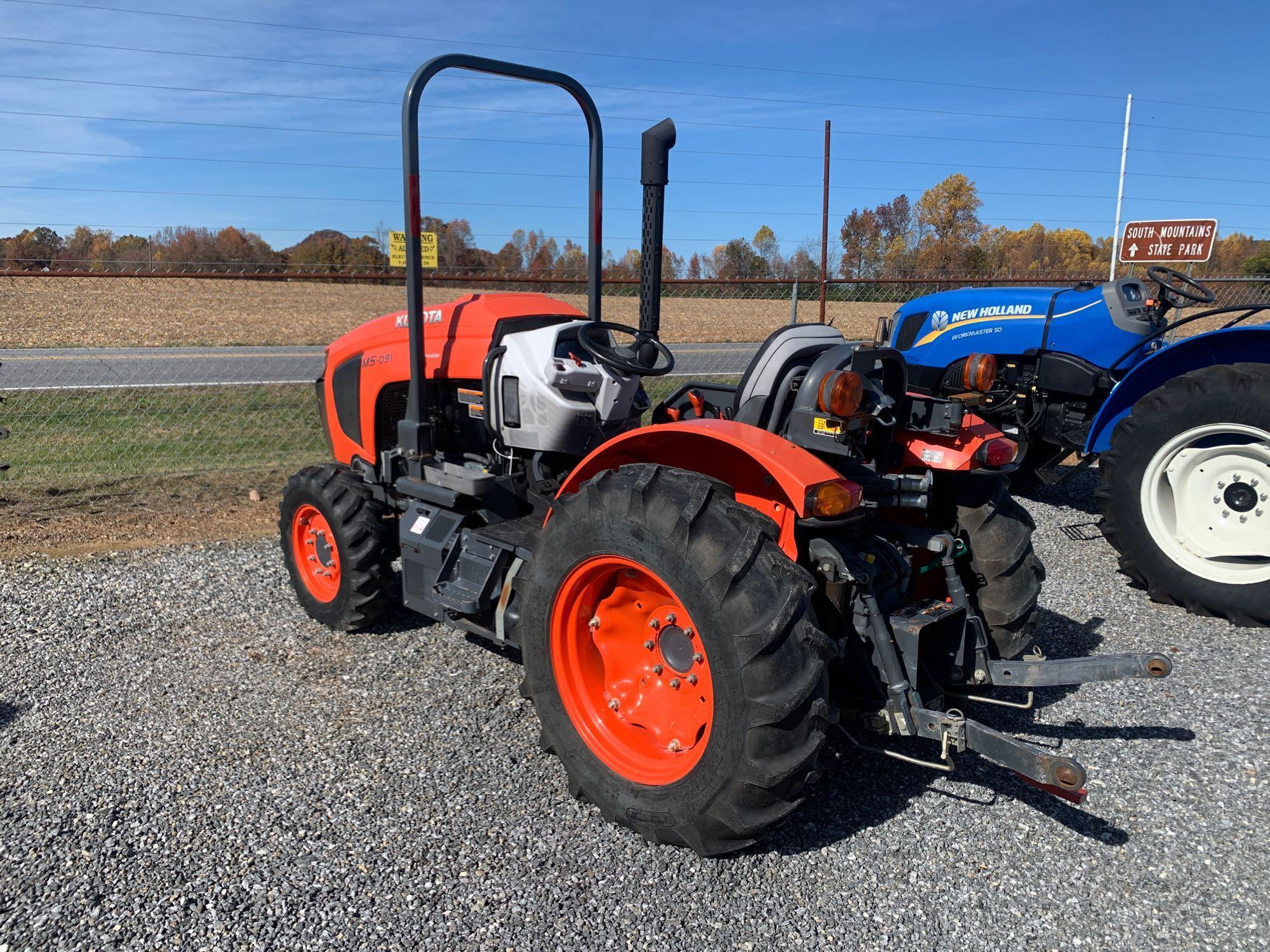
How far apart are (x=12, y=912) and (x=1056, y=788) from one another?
2.54 metres

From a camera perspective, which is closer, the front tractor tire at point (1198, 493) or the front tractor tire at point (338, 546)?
the front tractor tire at point (338, 546)

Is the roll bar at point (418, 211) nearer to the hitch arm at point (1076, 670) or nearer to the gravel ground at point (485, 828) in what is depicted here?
the gravel ground at point (485, 828)

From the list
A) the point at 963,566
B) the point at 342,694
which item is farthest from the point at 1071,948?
the point at 342,694

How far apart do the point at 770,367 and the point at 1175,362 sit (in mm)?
3004

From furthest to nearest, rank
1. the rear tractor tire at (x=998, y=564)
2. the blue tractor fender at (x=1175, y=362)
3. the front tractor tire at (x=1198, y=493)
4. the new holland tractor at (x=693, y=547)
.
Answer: the blue tractor fender at (x=1175, y=362), the front tractor tire at (x=1198, y=493), the rear tractor tire at (x=998, y=564), the new holland tractor at (x=693, y=547)

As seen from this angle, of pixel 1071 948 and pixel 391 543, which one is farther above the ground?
pixel 391 543

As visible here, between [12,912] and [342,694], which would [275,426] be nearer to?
[342,694]

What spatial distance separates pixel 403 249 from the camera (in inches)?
142

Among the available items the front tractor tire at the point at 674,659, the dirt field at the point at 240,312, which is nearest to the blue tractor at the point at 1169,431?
the front tractor tire at the point at 674,659

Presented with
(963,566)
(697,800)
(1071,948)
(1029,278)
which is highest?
(1029,278)

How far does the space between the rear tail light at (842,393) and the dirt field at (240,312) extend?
8909mm

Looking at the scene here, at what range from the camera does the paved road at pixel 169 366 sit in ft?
31.6

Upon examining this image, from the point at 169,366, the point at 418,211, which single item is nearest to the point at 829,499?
the point at 418,211

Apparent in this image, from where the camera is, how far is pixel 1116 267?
13523 millimetres
